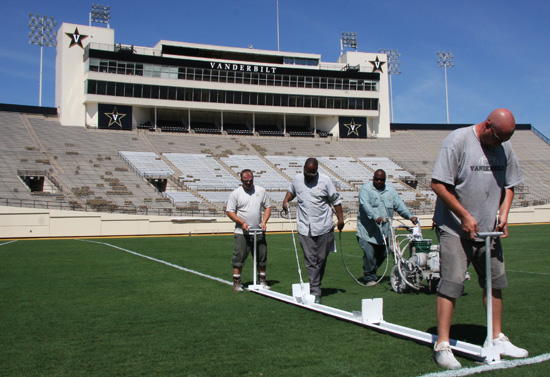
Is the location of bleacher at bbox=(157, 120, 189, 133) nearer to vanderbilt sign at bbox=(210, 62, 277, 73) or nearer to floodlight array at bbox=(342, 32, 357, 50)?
vanderbilt sign at bbox=(210, 62, 277, 73)

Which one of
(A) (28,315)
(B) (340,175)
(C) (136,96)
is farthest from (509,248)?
(C) (136,96)

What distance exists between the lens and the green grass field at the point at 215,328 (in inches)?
167

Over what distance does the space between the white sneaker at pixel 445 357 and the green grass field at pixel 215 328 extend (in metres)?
0.07

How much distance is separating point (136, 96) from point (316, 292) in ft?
151

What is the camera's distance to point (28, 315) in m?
6.42

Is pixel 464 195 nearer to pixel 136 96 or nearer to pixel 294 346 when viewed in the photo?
pixel 294 346

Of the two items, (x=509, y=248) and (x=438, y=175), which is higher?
(x=438, y=175)

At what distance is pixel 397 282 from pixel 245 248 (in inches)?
94.0

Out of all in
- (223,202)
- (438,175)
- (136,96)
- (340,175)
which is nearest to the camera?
(438,175)

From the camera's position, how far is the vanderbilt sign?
51.8 metres

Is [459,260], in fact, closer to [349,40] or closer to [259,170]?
[259,170]

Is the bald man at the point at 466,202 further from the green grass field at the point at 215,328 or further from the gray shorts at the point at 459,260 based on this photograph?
the green grass field at the point at 215,328

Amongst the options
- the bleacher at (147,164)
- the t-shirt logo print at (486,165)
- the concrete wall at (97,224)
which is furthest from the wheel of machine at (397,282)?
the bleacher at (147,164)

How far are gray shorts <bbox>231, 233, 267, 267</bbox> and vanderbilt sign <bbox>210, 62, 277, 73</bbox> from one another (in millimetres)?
45290
